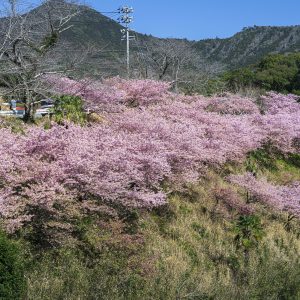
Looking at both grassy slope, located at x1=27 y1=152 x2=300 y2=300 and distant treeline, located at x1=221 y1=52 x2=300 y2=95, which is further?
distant treeline, located at x1=221 y1=52 x2=300 y2=95

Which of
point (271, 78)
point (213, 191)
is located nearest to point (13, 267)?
point (213, 191)

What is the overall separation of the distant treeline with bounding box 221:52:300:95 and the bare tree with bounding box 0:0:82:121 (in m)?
28.6

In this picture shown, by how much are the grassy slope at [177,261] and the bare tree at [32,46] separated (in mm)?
6199

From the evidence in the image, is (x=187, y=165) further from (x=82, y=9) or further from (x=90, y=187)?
(x=82, y=9)

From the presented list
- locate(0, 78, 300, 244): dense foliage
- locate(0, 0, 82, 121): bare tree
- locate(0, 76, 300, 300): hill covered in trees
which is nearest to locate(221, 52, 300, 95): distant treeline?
locate(0, 0, 82, 121): bare tree

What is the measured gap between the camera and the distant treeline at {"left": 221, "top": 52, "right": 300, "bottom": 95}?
46.4 m

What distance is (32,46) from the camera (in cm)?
1560

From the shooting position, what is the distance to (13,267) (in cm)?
581

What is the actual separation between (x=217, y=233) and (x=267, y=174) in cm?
609

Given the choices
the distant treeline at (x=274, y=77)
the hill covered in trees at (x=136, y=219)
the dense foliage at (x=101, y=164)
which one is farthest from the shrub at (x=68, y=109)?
the distant treeline at (x=274, y=77)

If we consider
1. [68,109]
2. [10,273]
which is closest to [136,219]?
[10,273]

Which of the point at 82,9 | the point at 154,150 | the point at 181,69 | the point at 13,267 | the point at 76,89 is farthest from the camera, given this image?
the point at 181,69

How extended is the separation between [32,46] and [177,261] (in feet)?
32.4

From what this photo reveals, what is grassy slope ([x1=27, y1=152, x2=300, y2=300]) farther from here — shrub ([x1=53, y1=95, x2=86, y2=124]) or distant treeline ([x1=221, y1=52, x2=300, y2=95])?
distant treeline ([x1=221, y1=52, x2=300, y2=95])
